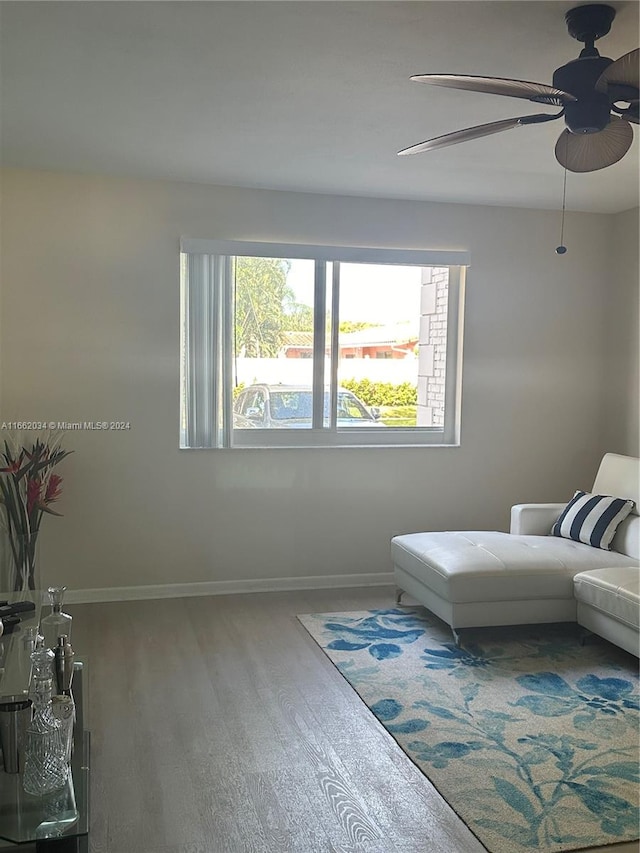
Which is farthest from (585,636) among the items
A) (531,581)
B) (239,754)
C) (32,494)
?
(32,494)

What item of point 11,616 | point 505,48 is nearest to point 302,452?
point 11,616

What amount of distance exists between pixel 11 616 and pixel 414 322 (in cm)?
326

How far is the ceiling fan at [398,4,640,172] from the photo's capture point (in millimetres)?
2299

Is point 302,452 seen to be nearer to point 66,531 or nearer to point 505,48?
point 66,531

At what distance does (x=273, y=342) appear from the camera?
201 inches

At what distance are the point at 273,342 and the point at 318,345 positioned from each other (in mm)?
290

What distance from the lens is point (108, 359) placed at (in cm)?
476

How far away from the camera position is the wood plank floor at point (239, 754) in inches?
96.7

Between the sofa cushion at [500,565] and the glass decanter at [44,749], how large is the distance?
7.34 feet

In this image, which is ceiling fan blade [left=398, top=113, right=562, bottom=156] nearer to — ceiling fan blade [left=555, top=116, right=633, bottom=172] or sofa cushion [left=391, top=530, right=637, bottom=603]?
ceiling fan blade [left=555, top=116, right=633, bottom=172]

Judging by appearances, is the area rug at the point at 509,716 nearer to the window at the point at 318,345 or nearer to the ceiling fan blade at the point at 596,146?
the window at the point at 318,345

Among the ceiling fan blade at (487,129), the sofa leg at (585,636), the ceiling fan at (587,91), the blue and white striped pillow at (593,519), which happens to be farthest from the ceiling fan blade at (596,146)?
the sofa leg at (585,636)

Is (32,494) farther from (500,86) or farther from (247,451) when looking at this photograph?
(500,86)

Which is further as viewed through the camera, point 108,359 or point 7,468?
point 108,359
